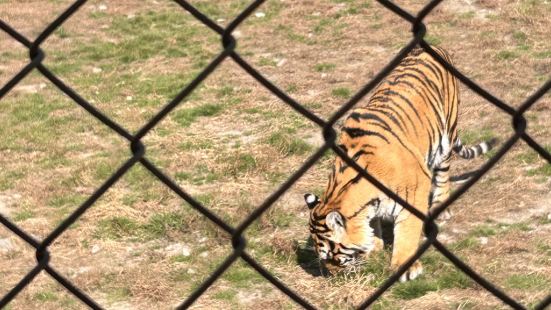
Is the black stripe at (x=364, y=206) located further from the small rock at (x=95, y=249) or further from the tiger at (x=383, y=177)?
the small rock at (x=95, y=249)

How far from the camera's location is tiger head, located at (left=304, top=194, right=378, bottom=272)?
5.13m

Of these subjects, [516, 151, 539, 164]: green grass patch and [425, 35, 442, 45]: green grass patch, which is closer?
[516, 151, 539, 164]: green grass patch

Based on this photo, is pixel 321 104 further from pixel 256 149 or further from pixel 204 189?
pixel 204 189

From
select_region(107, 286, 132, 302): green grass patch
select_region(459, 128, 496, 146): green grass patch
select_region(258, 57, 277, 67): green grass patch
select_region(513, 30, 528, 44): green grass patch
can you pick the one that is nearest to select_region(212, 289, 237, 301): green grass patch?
select_region(107, 286, 132, 302): green grass patch

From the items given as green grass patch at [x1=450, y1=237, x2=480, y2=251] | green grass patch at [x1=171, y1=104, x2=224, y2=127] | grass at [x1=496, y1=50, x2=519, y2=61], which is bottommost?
green grass patch at [x1=450, y1=237, x2=480, y2=251]

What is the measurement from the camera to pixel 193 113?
8031 millimetres

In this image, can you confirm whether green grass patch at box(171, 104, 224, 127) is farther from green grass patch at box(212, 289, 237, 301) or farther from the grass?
green grass patch at box(212, 289, 237, 301)

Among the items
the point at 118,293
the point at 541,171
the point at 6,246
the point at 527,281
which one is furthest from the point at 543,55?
the point at 6,246

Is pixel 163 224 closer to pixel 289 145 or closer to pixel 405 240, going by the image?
pixel 289 145

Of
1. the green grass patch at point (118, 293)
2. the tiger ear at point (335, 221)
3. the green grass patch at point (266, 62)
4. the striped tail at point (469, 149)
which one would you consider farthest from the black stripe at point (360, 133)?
Answer: the green grass patch at point (266, 62)

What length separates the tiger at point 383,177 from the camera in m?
5.17

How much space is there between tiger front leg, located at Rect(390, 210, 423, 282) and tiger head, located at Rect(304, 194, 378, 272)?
0.45 ft

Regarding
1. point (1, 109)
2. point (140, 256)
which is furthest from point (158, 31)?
point (140, 256)

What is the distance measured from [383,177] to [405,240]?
1.20 feet
